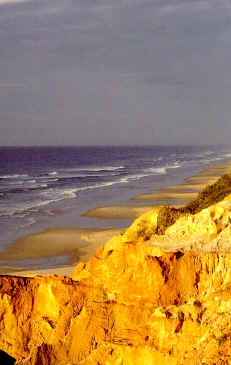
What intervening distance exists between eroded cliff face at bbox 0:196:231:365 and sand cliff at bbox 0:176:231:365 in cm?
2

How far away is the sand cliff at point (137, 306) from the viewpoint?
7152mm

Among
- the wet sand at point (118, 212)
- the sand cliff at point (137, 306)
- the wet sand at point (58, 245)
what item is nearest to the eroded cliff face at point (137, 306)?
the sand cliff at point (137, 306)

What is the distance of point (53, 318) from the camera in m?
9.34

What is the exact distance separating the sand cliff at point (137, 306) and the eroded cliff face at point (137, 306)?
0.05 ft

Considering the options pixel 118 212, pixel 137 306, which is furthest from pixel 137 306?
pixel 118 212

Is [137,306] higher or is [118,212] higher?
[137,306]

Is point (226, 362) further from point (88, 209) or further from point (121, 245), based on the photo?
point (88, 209)

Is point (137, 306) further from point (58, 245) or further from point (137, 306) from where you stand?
point (58, 245)

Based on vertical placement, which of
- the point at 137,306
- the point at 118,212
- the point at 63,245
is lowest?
the point at 63,245

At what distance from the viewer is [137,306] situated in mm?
8414

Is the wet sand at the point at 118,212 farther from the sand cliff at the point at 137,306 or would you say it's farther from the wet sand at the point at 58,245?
the sand cliff at the point at 137,306

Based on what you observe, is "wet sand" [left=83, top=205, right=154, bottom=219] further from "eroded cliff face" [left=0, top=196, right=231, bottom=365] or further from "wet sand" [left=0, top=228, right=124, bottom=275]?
"eroded cliff face" [left=0, top=196, right=231, bottom=365]

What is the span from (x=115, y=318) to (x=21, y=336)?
2137 millimetres

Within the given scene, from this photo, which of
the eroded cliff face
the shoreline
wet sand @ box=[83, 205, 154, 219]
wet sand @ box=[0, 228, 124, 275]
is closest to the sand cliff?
the eroded cliff face
